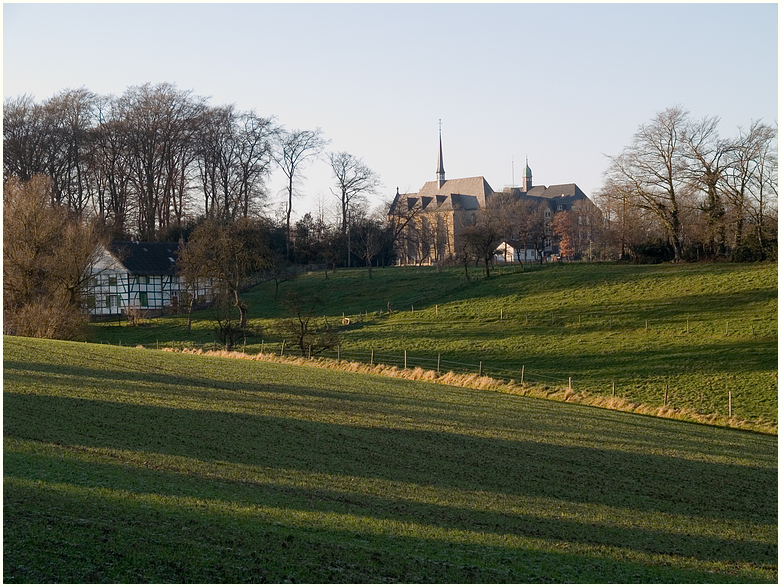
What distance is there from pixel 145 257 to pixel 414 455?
53.0 metres

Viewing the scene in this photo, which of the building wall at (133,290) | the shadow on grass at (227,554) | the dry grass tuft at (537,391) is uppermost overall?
the building wall at (133,290)

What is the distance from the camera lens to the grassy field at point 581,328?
34.6 meters

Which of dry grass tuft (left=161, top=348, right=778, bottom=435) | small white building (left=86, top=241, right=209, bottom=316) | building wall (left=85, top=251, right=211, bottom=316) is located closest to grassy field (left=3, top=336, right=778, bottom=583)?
dry grass tuft (left=161, top=348, right=778, bottom=435)

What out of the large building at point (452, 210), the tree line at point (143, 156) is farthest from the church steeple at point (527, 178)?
the tree line at point (143, 156)

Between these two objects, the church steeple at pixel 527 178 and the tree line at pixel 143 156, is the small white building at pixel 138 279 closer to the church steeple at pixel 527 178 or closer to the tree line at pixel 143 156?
the tree line at pixel 143 156

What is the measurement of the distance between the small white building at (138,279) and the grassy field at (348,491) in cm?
4023

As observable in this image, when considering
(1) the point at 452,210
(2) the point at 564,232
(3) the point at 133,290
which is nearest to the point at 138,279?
(3) the point at 133,290

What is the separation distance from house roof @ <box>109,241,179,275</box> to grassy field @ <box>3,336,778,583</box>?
134 feet

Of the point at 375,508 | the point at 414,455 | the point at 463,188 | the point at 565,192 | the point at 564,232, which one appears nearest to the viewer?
the point at 375,508

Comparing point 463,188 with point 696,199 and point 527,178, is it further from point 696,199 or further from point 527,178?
point 696,199

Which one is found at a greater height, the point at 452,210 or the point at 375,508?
the point at 452,210

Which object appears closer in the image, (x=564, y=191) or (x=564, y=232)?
(x=564, y=232)

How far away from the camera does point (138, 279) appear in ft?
209

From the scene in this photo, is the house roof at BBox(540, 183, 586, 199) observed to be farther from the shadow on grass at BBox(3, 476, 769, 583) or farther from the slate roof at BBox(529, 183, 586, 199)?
the shadow on grass at BBox(3, 476, 769, 583)
